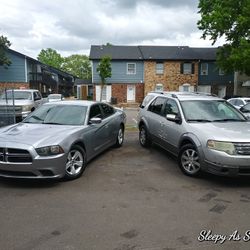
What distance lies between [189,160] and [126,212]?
238 cm

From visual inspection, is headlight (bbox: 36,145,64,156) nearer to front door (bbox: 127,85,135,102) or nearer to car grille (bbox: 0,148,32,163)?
car grille (bbox: 0,148,32,163)

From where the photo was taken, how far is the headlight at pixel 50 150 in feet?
18.7

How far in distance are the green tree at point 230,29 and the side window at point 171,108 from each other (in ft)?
56.5

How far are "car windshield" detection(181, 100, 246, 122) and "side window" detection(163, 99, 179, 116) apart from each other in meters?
0.20

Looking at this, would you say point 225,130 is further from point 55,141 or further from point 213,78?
point 213,78

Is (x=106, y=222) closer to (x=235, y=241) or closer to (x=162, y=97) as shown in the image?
(x=235, y=241)

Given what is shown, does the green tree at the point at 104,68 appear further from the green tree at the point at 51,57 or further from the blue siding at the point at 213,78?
the green tree at the point at 51,57

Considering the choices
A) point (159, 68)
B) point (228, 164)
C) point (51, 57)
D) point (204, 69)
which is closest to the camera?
point (228, 164)

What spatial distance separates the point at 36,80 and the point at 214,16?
75.0 ft

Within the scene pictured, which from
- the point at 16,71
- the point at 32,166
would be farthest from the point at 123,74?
the point at 32,166

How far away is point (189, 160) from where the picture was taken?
6617 millimetres

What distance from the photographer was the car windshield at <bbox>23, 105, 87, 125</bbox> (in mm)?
7180

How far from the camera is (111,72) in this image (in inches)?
1441

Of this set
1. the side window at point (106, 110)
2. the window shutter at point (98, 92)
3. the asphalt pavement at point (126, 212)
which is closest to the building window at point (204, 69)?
the window shutter at point (98, 92)
